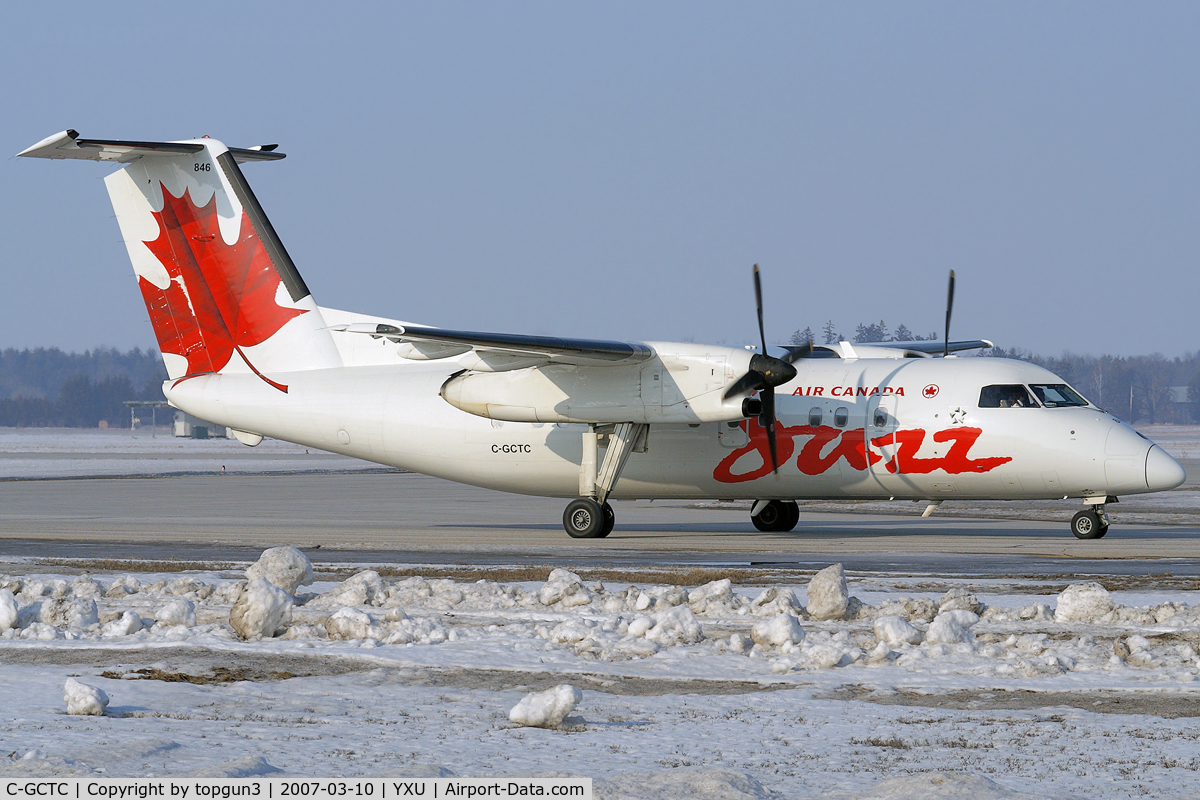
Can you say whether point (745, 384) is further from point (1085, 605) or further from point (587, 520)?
point (1085, 605)

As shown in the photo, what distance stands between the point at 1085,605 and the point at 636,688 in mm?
4705

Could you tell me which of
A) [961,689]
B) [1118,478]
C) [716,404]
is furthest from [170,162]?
[961,689]

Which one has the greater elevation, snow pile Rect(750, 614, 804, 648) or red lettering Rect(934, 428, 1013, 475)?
red lettering Rect(934, 428, 1013, 475)

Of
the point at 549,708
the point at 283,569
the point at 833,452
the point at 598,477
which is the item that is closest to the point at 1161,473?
the point at 833,452

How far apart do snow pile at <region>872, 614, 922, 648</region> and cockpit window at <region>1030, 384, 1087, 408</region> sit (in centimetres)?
1275

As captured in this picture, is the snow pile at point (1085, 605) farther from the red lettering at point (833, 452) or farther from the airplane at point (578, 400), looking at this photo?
the red lettering at point (833, 452)

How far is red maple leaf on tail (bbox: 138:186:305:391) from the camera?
24.3m

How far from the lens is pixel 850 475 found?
2169 cm

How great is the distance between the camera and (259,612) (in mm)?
9812

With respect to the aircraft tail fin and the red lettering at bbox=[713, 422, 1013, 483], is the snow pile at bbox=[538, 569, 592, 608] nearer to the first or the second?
the red lettering at bbox=[713, 422, 1013, 483]

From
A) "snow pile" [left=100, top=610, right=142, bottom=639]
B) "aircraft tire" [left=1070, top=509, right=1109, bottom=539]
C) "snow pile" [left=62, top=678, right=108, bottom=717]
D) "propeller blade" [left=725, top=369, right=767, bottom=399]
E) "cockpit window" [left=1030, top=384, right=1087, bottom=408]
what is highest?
"cockpit window" [left=1030, top=384, right=1087, bottom=408]

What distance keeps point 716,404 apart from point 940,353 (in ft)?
33.9

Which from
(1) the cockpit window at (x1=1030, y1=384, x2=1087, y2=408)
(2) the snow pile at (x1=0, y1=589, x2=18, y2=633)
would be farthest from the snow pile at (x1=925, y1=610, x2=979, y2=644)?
(1) the cockpit window at (x1=1030, y1=384, x2=1087, y2=408)

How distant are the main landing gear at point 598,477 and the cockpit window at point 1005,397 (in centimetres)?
580
